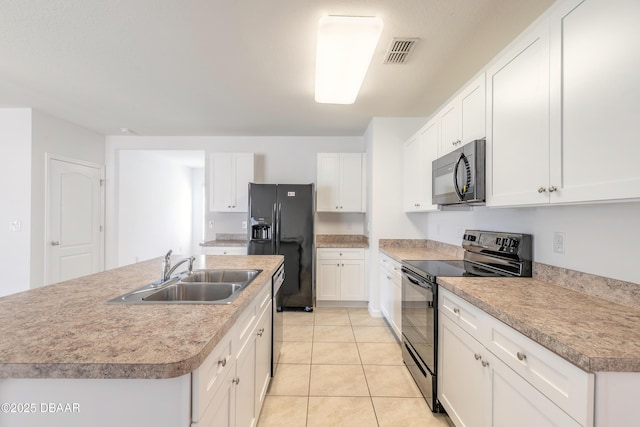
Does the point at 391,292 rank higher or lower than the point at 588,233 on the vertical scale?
lower

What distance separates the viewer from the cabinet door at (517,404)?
892mm

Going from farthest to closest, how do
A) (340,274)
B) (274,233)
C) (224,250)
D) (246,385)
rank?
(224,250)
(340,274)
(274,233)
(246,385)

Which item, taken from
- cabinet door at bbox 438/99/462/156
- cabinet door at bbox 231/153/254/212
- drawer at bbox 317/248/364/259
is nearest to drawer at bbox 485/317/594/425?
cabinet door at bbox 438/99/462/156

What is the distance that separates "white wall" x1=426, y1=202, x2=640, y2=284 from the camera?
1.20 metres

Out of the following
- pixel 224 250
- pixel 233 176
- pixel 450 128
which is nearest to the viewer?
pixel 450 128

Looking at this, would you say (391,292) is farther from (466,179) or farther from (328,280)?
(466,179)

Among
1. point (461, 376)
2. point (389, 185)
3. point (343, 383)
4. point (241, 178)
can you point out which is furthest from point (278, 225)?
point (461, 376)

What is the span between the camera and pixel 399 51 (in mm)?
2025

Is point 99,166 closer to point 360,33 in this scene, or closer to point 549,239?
point 360,33

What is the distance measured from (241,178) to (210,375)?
3423 millimetres

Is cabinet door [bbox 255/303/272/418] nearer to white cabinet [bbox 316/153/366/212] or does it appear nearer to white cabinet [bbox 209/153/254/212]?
white cabinet [bbox 316/153/366/212]

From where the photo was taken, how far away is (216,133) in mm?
4152

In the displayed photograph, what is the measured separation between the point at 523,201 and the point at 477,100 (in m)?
0.81

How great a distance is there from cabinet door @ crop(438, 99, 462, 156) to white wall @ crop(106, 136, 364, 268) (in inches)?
79.4
